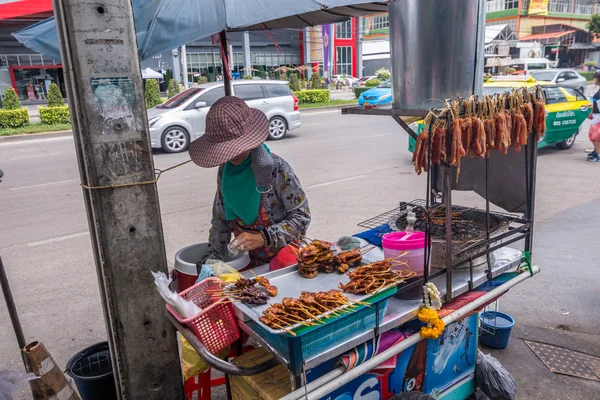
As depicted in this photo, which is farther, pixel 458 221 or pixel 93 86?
pixel 458 221

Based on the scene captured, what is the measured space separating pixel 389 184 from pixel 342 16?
4.44 metres

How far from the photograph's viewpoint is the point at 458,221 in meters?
2.67

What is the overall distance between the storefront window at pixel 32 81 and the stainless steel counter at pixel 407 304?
32.2 meters

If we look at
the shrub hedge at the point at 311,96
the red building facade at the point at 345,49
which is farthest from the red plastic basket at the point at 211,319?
the red building facade at the point at 345,49

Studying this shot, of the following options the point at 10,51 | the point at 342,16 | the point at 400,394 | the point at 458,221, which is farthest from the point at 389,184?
the point at 10,51

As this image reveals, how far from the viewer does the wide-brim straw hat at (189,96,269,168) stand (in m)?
2.42

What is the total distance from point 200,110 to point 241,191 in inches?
409

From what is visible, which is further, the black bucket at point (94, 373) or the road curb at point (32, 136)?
A: the road curb at point (32, 136)

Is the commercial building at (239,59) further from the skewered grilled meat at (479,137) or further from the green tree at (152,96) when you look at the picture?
the skewered grilled meat at (479,137)

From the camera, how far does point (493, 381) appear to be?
2.83 meters

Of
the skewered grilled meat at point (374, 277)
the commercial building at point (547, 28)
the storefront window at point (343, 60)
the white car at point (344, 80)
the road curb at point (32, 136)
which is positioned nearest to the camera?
the skewered grilled meat at point (374, 277)

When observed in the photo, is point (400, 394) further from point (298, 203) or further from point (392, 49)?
point (392, 49)

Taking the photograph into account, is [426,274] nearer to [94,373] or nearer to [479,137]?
[479,137]

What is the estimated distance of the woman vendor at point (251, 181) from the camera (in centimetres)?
245
